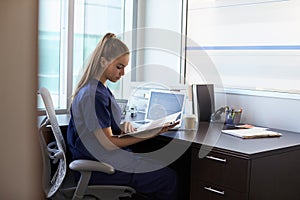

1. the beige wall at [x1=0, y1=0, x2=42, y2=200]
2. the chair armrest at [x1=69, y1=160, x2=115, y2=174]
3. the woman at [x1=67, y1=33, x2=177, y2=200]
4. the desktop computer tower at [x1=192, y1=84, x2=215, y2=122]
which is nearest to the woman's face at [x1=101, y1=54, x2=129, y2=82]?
the woman at [x1=67, y1=33, x2=177, y2=200]

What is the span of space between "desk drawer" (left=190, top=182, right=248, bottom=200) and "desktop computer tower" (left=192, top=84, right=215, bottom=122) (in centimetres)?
74

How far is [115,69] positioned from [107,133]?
38cm

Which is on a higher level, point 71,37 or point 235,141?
point 71,37

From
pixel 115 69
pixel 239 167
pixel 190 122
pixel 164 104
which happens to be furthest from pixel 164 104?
pixel 239 167

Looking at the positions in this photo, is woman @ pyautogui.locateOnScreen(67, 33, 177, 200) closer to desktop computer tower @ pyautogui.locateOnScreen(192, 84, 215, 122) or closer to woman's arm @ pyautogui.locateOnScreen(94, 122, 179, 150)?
woman's arm @ pyautogui.locateOnScreen(94, 122, 179, 150)

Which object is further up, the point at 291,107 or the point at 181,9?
the point at 181,9

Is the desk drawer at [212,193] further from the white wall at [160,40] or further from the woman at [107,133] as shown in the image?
the white wall at [160,40]

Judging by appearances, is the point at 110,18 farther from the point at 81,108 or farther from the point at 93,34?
the point at 81,108

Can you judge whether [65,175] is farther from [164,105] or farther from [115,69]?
[164,105]

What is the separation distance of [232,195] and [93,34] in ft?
6.04

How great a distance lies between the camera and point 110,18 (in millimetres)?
3322

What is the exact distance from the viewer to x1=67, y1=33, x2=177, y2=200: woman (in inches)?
77.8

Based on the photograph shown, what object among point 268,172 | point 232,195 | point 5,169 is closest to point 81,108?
point 232,195

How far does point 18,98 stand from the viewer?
12.7 inches
